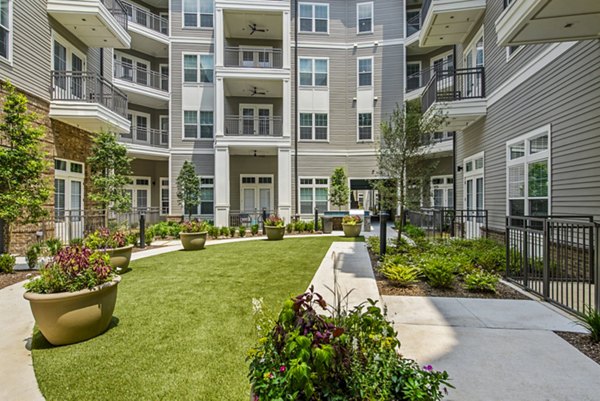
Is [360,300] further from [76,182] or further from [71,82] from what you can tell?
→ [71,82]

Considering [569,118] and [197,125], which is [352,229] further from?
[197,125]

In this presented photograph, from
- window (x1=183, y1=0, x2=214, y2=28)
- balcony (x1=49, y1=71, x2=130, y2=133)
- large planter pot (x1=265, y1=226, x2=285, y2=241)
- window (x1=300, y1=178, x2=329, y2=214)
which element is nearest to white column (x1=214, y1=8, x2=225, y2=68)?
window (x1=183, y1=0, x2=214, y2=28)

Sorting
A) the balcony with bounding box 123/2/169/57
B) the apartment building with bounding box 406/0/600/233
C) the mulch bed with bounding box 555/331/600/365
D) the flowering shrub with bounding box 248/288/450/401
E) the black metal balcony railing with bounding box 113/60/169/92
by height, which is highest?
the balcony with bounding box 123/2/169/57

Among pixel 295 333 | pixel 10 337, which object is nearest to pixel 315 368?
pixel 295 333

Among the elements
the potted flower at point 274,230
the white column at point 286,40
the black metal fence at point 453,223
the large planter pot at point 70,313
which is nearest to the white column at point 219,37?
the white column at point 286,40

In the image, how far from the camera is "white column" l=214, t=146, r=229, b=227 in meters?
17.3

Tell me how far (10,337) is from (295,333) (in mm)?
4325

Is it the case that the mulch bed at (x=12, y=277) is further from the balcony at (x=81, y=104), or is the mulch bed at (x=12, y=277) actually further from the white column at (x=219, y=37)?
the white column at (x=219, y=37)

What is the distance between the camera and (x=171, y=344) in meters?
3.76

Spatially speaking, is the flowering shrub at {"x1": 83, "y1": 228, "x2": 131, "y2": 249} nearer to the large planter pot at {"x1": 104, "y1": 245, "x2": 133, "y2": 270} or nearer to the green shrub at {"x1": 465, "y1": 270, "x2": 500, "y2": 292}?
the large planter pot at {"x1": 104, "y1": 245, "x2": 133, "y2": 270}

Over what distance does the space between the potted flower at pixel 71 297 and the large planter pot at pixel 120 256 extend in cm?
A: 324

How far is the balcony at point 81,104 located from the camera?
1108 cm

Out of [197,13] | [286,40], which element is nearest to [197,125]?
[197,13]

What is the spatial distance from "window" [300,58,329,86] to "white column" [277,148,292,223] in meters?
5.18
